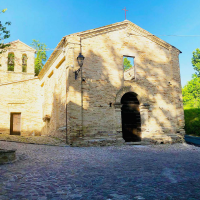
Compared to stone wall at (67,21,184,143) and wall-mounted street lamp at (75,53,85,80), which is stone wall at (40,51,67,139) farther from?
stone wall at (67,21,184,143)

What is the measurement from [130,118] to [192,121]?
8988 mm

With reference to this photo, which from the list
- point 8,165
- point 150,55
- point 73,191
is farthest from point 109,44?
point 73,191

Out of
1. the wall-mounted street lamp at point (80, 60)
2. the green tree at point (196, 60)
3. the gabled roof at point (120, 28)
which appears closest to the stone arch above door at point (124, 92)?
the wall-mounted street lamp at point (80, 60)

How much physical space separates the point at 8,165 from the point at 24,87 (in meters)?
12.7

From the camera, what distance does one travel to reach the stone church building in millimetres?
10234

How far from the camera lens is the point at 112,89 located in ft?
36.3

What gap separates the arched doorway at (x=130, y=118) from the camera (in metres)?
11.4

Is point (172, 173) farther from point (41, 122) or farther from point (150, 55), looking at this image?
point (41, 122)

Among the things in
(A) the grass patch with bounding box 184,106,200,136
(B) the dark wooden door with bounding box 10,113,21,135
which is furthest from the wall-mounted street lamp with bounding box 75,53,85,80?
(A) the grass patch with bounding box 184,106,200,136

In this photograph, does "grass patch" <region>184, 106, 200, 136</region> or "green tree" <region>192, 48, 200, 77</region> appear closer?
"grass patch" <region>184, 106, 200, 136</region>

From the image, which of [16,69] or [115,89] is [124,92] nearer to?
[115,89]

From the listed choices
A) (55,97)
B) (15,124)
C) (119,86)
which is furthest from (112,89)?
(15,124)

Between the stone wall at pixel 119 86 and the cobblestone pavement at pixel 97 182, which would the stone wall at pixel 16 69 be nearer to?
the stone wall at pixel 119 86

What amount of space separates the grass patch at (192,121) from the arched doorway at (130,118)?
8215 millimetres
